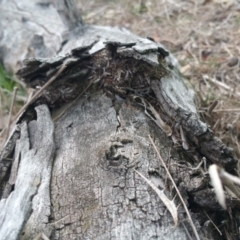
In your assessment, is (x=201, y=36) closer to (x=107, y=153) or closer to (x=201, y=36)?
(x=201, y=36)

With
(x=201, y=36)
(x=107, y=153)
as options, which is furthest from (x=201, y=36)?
(x=107, y=153)

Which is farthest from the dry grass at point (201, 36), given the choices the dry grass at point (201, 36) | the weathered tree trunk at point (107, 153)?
the weathered tree trunk at point (107, 153)

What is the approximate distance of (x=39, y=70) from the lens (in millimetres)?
1609

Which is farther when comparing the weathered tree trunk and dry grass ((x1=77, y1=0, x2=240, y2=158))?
dry grass ((x1=77, y1=0, x2=240, y2=158))

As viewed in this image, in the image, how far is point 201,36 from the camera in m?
2.98

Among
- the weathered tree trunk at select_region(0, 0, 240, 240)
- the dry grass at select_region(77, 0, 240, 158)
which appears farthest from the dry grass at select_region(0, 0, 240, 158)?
the weathered tree trunk at select_region(0, 0, 240, 240)

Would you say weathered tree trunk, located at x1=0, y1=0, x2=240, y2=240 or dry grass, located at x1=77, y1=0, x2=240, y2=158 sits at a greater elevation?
dry grass, located at x1=77, y1=0, x2=240, y2=158

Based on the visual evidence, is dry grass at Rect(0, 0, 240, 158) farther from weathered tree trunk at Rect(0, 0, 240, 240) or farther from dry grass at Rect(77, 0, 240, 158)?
weathered tree trunk at Rect(0, 0, 240, 240)

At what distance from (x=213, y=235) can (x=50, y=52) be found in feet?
4.18

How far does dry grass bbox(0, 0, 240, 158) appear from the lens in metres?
2.01

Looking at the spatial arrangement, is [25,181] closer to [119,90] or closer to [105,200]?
[105,200]

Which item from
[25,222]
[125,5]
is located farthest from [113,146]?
[125,5]

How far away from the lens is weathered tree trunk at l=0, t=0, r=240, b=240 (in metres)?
1.19

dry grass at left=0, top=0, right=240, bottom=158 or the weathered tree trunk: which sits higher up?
dry grass at left=0, top=0, right=240, bottom=158
